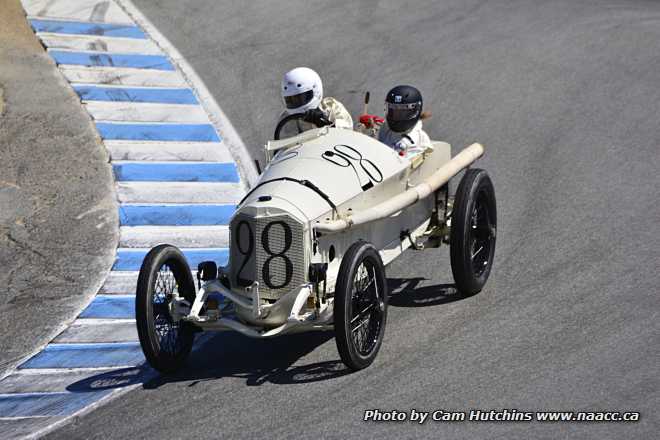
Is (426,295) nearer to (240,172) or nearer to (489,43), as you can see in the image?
(240,172)

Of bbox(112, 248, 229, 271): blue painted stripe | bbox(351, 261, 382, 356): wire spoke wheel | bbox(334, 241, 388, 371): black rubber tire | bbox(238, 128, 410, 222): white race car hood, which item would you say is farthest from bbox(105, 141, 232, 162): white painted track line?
bbox(334, 241, 388, 371): black rubber tire

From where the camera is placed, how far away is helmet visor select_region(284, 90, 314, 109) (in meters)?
9.18

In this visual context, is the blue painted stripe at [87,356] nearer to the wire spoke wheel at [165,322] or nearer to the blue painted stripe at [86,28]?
the wire spoke wheel at [165,322]

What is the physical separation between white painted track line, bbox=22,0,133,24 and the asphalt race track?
87 cm

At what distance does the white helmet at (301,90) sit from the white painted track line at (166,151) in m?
3.18

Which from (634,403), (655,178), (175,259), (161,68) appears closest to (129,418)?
(175,259)

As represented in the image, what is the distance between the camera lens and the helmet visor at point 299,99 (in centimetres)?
918

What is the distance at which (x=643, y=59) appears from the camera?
536 inches

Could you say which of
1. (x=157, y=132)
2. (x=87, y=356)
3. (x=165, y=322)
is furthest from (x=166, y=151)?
(x=165, y=322)

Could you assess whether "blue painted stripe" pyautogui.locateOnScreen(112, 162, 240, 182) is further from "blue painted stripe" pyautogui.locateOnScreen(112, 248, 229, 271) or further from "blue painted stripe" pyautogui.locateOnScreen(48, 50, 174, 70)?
"blue painted stripe" pyautogui.locateOnScreen(48, 50, 174, 70)

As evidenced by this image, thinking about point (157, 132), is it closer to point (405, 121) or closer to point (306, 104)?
point (306, 104)

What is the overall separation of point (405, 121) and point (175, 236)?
293cm

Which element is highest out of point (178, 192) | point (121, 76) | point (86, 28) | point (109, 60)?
point (86, 28)

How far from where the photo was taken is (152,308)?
744 centimetres
